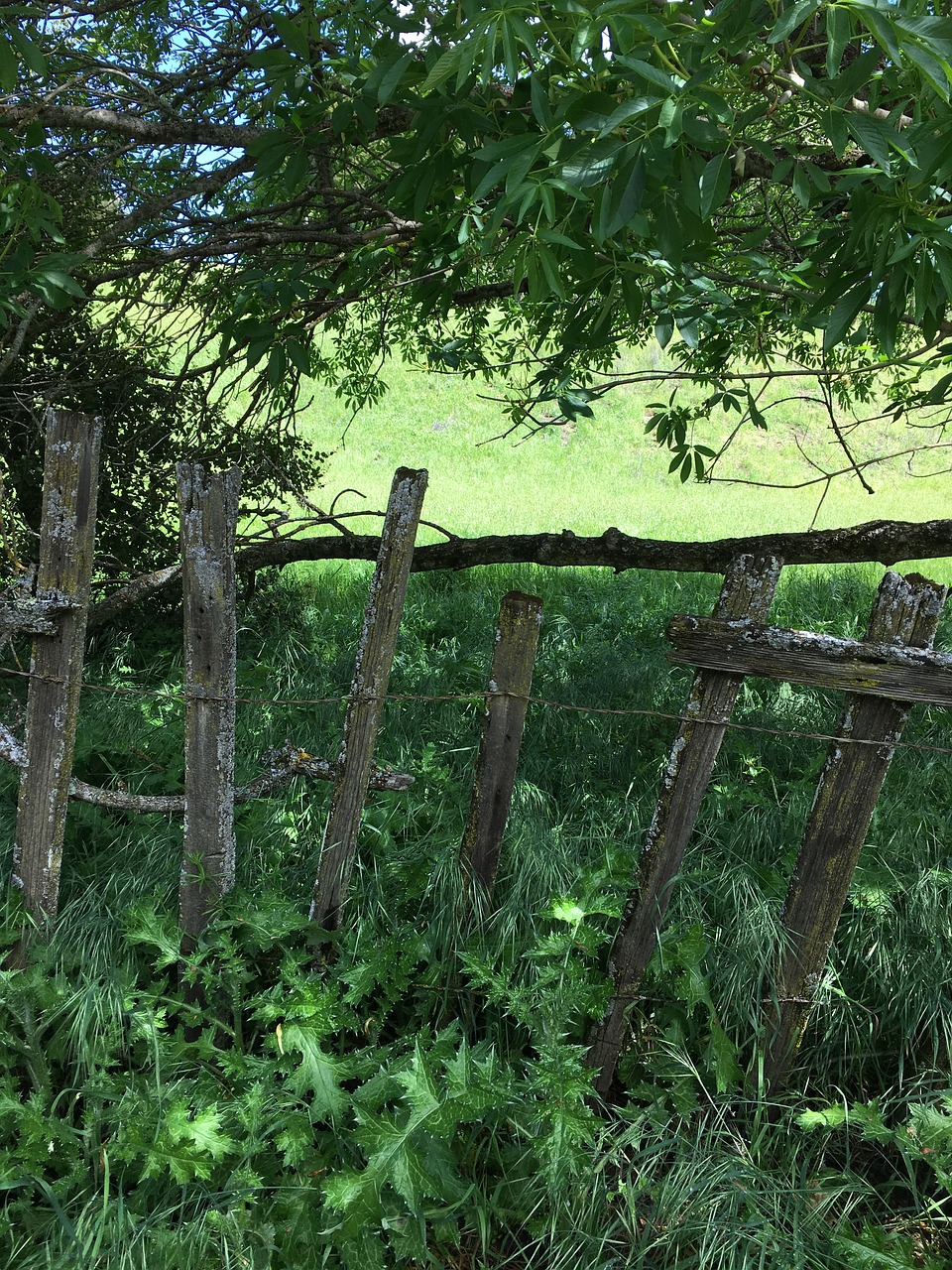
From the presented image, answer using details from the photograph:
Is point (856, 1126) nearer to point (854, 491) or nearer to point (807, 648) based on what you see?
point (807, 648)

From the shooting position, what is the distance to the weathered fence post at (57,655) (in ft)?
8.98

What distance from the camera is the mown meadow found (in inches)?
91.2

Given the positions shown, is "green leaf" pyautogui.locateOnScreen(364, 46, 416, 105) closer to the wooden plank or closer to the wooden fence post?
the wooden plank

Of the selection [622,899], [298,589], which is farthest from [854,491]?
[622,899]

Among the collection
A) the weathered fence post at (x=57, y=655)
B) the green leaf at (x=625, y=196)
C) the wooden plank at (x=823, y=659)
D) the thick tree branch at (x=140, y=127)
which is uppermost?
the thick tree branch at (x=140, y=127)

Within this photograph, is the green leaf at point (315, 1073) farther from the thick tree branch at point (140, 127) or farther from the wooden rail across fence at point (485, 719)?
the thick tree branch at point (140, 127)

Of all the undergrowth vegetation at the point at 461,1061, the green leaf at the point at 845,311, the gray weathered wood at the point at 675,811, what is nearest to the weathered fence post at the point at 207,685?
the undergrowth vegetation at the point at 461,1061

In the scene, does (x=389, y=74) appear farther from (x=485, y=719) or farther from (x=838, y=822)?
(x=838, y=822)

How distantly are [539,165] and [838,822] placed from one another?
1.96 metres

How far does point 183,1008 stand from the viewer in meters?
2.82

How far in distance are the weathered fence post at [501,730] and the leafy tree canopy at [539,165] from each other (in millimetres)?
899

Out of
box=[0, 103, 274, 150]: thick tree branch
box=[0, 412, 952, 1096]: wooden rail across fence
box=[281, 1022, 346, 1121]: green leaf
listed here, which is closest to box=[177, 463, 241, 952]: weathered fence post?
box=[0, 412, 952, 1096]: wooden rail across fence

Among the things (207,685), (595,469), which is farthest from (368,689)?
(595,469)

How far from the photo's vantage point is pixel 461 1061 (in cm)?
245
